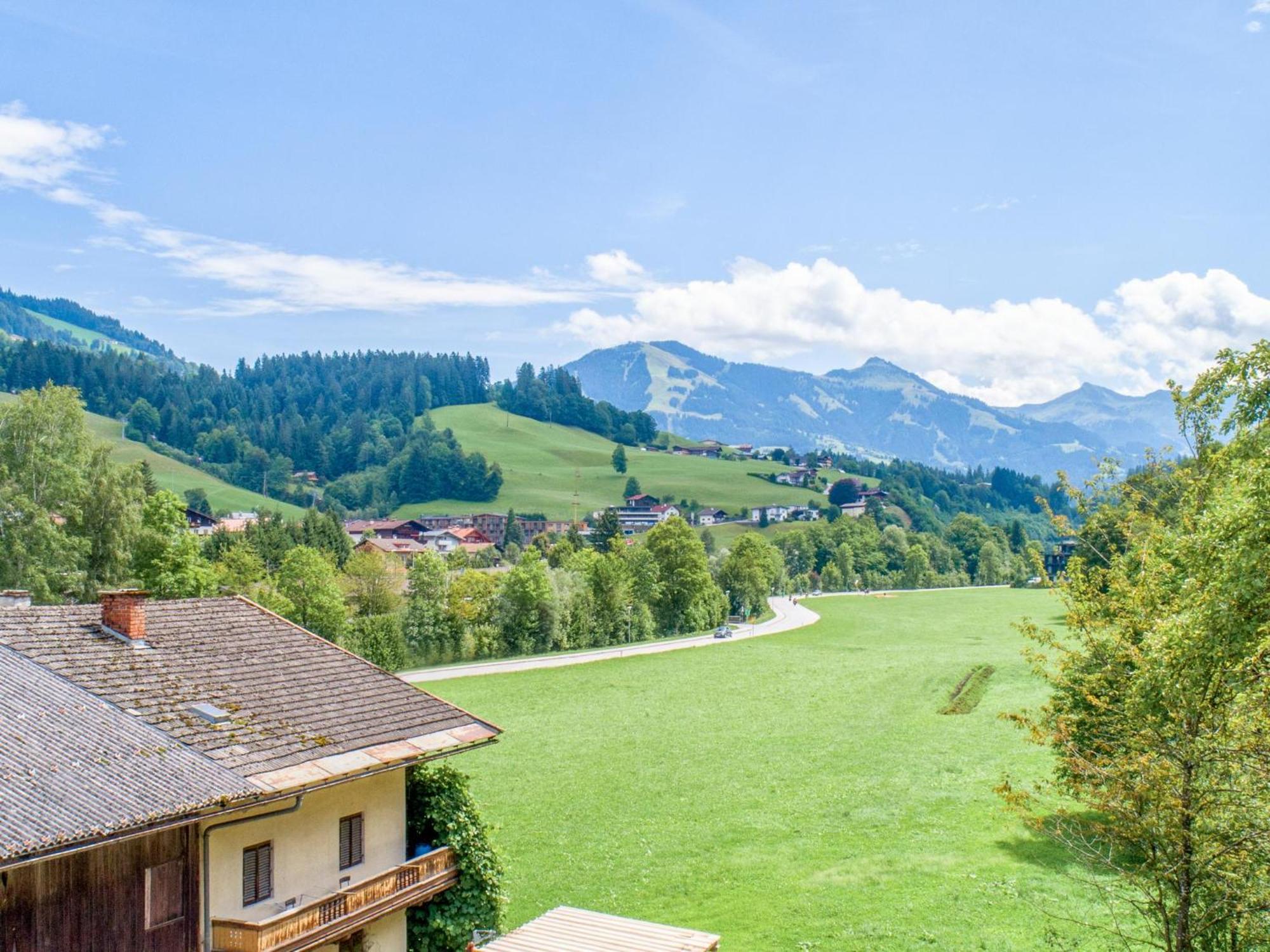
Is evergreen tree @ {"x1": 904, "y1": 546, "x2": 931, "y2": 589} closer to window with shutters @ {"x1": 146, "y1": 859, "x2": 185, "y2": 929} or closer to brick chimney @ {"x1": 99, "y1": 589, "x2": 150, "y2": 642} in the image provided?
brick chimney @ {"x1": 99, "y1": 589, "x2": 150, "y2": 642}

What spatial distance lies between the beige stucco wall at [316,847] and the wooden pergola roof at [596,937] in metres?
4.11

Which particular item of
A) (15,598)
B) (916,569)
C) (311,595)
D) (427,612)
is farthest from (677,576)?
(916,569)

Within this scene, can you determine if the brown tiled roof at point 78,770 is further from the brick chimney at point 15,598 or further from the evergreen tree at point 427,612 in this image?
the evergreen tree at point 427,612

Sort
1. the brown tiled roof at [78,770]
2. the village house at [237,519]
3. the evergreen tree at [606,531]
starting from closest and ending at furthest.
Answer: the brown tiled roof at [78,770]
the evergreen tree at [606,531]
the village house at [237,519]

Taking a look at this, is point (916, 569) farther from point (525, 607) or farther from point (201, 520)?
point (201, 520)

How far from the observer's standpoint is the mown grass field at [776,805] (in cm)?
2381

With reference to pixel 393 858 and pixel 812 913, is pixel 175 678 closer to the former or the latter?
pixel 393 858

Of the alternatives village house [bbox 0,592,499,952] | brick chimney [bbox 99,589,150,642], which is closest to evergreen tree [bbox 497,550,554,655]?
village house [bbox 0,592,499,952]

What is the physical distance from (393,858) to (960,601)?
123440 millimetres

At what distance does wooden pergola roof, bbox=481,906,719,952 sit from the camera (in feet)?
49.1

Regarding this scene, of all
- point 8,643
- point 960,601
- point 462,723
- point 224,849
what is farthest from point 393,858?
point 960,601

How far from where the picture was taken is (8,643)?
54.0ft

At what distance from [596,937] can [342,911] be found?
4797 mm

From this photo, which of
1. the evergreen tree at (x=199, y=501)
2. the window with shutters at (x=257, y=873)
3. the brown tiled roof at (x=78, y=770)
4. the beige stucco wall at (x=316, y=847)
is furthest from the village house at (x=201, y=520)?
the brown tiled roof at (x=78, y=770)
